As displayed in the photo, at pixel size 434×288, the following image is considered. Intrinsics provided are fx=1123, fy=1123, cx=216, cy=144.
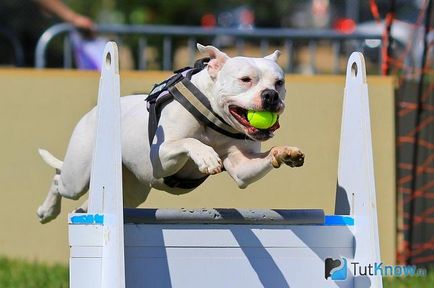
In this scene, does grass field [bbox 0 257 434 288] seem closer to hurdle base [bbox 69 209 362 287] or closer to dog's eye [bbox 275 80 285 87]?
hurdle base [bbox 69 209 362 287]

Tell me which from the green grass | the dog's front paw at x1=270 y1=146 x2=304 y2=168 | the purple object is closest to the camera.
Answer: the dog's front paw at x1=270 y1=146 x2=304 y2=168

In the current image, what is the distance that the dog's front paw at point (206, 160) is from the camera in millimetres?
4414

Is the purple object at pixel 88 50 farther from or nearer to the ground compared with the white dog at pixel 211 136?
farther from the ground

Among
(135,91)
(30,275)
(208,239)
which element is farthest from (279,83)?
(135,91)

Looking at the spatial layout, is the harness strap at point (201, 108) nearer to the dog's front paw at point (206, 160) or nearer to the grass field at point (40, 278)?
the dog's front paw at point (206, 160)

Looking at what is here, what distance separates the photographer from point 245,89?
15.1 feet

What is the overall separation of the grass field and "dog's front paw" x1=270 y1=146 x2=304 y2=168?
6.62 feet

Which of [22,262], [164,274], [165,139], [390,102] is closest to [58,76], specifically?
[22,262]

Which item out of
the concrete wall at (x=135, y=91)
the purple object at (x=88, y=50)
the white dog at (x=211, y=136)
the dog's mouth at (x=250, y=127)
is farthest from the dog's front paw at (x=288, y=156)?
the purple object at (x=88, y=50)

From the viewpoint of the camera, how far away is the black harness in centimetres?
484

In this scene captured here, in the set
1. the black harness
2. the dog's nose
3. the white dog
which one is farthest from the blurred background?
the dog's nose

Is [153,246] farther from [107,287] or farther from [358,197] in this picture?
[358,197]

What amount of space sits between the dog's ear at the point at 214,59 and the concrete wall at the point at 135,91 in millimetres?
2450

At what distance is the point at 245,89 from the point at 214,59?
0.26m
